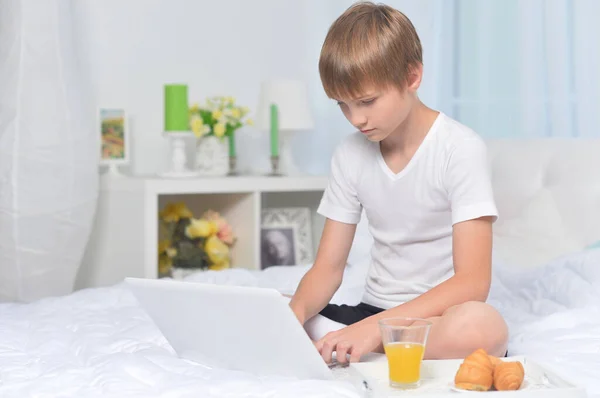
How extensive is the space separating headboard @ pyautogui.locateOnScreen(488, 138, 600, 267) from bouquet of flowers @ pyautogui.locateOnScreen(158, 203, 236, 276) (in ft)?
3.07

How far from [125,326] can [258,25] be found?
1.91m

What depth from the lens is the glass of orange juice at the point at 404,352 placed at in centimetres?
111

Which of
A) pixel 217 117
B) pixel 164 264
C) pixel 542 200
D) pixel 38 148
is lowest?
pixel 164 264

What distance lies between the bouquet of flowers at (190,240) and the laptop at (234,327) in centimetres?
154

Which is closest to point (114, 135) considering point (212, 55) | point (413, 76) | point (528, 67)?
point (212, 55)

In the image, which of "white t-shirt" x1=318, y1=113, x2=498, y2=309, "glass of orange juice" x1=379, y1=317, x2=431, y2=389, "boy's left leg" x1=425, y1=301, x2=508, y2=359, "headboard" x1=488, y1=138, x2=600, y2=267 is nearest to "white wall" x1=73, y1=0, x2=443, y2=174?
"headboard" x1=488, y1=138, x2=600, y2=267

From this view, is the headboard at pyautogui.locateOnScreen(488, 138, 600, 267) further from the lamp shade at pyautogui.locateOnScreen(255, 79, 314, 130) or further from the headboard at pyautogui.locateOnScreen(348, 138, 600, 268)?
the lamp shade at pyautogui.locateOnScreen(255, 79, 314, 130)

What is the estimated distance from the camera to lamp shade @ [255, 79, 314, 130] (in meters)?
3.05

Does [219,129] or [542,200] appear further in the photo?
[219,129]

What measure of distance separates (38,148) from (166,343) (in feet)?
3.79

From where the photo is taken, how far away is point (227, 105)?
3010 millimetres

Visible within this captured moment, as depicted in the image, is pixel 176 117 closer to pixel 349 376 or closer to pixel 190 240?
pixel 190 240

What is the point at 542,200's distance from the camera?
2264 millimetres

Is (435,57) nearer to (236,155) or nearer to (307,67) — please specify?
(307,67)
